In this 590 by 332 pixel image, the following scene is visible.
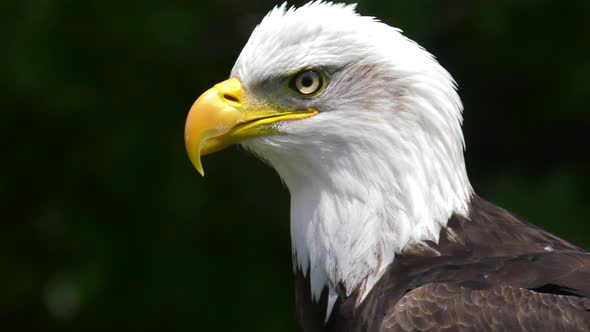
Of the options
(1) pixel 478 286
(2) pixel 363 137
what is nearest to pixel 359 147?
(2) pixel 363 137

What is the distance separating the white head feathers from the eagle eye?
0.08 ft

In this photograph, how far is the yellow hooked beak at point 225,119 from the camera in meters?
3.88

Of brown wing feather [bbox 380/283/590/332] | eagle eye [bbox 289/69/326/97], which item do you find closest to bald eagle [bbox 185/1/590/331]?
eagle eye [bbox 289/69/326/97]

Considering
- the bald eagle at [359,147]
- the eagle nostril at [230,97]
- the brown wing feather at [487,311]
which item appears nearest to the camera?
the brown wing feather at [487,311]

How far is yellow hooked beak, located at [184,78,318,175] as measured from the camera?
3877mm

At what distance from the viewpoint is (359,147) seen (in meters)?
3.86

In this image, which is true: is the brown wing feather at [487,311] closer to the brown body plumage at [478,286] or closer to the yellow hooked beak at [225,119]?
the brown body plumage at [478,286]

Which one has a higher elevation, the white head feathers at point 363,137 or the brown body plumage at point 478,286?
the white head feathers at point 363,137

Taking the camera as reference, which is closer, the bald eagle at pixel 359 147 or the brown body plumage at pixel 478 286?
the brown body plumage at pixel 478 286

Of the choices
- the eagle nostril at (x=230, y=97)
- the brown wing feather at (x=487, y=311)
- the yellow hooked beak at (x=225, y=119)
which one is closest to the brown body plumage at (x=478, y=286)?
the brown wing feather at (x=487, y=311)

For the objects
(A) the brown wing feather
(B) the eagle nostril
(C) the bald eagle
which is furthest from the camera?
(B) the eagle nostril

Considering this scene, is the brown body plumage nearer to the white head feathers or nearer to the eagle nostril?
the white head feathers

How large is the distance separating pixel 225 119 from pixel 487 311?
114 cm

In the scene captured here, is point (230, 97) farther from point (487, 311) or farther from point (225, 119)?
point (487, 311)
